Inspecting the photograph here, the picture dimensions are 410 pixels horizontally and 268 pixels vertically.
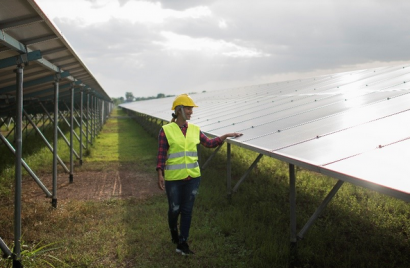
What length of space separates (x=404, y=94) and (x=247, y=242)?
12.9 ft

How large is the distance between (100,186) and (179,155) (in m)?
4.99

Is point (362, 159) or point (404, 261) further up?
point (362, 159)

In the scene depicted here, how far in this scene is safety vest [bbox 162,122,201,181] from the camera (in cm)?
444

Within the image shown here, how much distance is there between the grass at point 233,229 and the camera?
457cm

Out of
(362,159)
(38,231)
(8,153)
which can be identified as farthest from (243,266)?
(8,153)

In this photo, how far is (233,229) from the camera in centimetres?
552

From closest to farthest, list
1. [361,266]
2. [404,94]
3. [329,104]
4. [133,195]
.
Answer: [361,266]
[404,94]
[329,104]
[133,195]

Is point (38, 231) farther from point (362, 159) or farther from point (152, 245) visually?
point (362, 159)

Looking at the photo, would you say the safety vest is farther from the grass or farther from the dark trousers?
the grass

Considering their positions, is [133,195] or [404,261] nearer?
[404,261]

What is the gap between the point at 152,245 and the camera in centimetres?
498

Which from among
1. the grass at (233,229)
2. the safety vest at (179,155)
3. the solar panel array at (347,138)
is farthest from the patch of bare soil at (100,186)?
the safety vest at (179,155)

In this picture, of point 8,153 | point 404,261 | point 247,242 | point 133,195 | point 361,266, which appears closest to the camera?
point 361,266

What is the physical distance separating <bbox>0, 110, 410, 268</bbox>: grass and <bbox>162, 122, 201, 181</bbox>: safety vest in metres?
1.05
